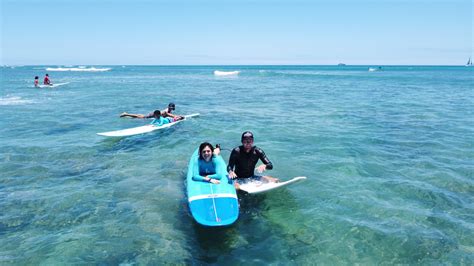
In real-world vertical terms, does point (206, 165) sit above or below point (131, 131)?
above

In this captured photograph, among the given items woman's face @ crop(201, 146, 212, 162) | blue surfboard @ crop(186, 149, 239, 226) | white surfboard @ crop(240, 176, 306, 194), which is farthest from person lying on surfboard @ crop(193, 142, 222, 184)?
white surfboard @ crop(240, 176, 306, 194)

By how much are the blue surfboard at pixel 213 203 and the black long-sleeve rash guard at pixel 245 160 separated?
87 cm

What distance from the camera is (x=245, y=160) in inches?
330

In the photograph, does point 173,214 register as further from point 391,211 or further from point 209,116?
point 209,116

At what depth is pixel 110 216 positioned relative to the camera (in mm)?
7598

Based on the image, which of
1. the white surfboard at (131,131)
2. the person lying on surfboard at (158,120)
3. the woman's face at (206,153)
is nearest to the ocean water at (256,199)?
the white surfboard at (131,131)

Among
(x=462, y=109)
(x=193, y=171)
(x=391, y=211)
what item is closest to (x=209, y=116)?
(x=193, y=171)

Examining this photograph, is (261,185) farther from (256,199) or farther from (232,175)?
(232,175)

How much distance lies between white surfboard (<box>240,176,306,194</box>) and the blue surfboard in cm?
64

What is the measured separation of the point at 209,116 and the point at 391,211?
14423 mm

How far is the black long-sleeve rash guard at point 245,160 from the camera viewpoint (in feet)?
27.2

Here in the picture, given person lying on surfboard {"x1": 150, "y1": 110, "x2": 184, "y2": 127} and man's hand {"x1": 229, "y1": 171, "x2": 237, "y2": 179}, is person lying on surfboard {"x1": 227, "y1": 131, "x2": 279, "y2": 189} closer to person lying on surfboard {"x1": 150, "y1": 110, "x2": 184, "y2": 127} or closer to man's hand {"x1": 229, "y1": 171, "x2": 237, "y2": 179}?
man's hand {"x1": 229, "y1": 171, "x2": 237, "y2": 179}

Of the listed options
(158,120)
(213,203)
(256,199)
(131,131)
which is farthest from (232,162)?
(158,120)

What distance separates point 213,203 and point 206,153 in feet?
4.50
